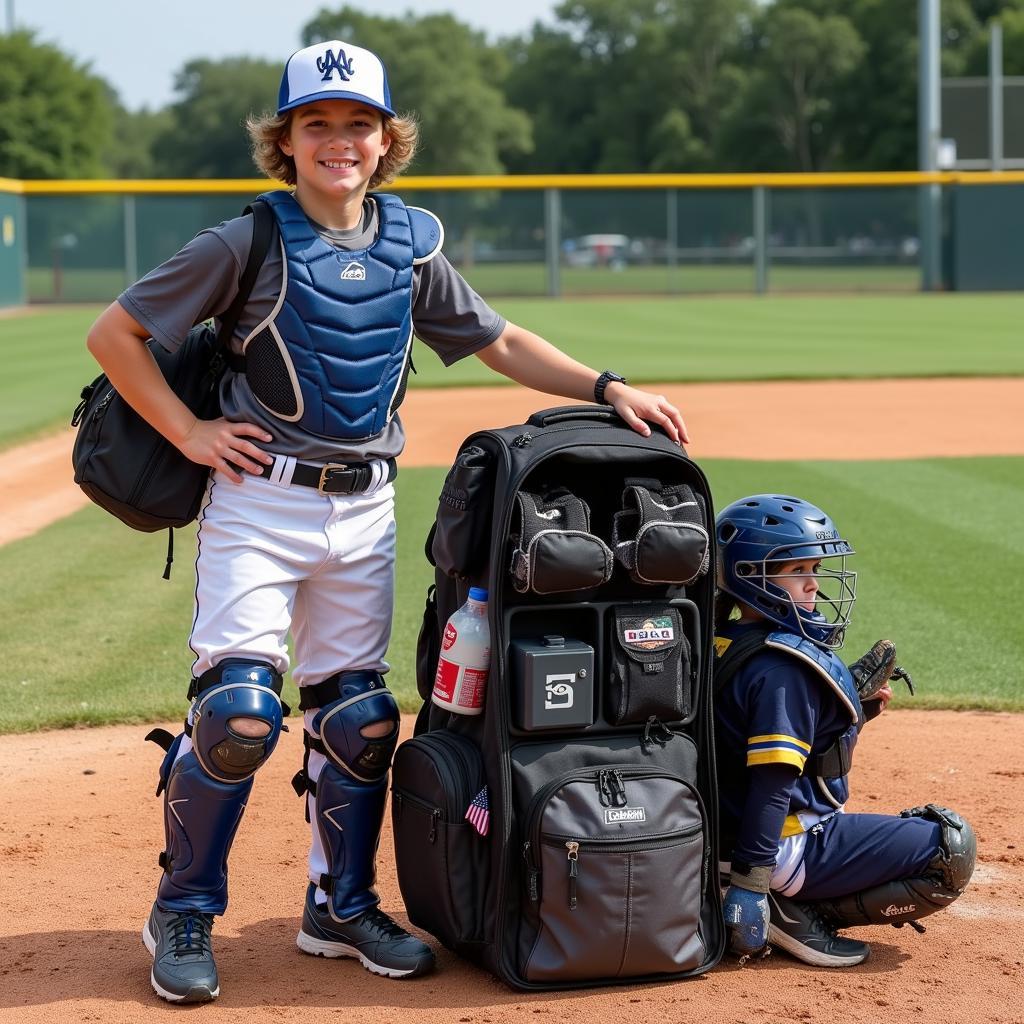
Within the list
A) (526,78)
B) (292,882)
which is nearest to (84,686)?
(292,882)

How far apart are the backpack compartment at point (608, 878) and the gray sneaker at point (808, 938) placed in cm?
31

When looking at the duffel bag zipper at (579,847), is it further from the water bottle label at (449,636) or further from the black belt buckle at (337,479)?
the black belt buckle at (337,479)

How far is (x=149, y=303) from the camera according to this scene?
10.6 ft

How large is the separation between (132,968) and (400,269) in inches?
65.8

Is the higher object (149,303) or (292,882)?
(149,303)

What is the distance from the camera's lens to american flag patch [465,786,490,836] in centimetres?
323

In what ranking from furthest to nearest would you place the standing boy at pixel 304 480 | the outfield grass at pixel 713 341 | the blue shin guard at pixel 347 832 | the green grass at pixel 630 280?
the green grass at pixel 630 280 → the outfield grass at pixel 713 341 → the blue shin guard at pixel 347 832 → the standing boy at pixel 304 480

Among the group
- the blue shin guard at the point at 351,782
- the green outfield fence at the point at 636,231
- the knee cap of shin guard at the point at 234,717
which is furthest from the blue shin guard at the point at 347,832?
the green outfield fence at the point at 636,231

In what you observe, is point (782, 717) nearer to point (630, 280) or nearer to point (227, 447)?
point (227, 447)

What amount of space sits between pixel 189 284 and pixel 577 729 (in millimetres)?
1249

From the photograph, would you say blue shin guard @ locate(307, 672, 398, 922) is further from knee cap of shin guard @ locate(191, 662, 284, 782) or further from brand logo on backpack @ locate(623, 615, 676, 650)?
brand logo on backpack @ locate(623, 615, 676, 650)

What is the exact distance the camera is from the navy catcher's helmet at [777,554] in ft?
11.5

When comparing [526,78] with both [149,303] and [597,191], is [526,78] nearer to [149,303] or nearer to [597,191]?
[597,191]

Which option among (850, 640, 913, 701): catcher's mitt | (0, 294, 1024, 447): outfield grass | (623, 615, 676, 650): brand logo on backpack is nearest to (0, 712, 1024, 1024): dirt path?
(850, 640, 913, 701): catcher's mitt
